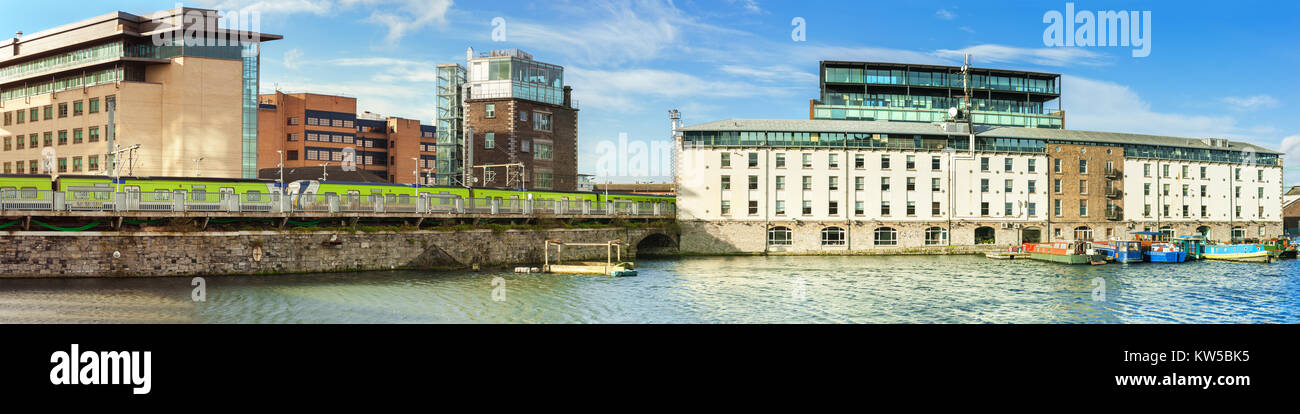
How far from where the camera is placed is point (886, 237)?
8181 centimetres

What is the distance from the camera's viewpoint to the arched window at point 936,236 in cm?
8244

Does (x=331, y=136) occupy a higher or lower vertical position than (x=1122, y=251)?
higher

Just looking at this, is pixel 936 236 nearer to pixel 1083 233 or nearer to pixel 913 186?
pixel 913 186

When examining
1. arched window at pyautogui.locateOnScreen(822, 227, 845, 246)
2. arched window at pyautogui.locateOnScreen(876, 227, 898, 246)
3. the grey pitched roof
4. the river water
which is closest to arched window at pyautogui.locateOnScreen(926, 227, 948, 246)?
arched window at pyautogui.locateOnScreen(876, 227, 898, 246)

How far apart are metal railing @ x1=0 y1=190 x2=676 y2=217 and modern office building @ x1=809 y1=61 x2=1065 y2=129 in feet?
133

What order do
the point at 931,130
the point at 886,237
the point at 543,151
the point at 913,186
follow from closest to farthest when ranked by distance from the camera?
the point at 886,237 → the point at 913,186 → the point at 931,130 → the point at 543,151

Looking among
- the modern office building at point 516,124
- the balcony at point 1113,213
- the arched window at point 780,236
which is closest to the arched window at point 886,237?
the arched window at point 780,236

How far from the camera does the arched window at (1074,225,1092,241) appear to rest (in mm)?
88188

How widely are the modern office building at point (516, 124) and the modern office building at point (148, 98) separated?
24.1 meters

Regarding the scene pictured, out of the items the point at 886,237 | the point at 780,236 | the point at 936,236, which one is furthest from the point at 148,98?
the point at 936,236

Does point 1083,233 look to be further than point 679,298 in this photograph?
Yes

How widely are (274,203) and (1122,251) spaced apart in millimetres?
74118

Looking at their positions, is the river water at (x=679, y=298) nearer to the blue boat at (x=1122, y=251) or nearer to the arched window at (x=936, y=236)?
the blue boat at (x=1122, y=251)

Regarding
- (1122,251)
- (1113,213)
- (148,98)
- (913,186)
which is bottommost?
(1122,251)
